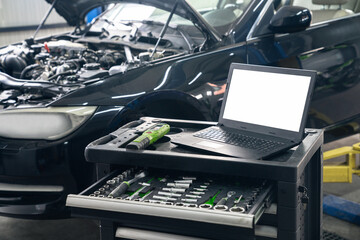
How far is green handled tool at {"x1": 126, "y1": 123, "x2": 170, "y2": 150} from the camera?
1726 mm

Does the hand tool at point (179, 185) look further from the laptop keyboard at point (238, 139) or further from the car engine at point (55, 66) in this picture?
the car engine at point (55, 66)

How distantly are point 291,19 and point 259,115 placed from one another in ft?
3.85

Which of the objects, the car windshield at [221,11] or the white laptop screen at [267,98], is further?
the car windshield at [221,11]

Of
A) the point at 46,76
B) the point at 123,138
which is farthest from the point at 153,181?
the point at 46,76

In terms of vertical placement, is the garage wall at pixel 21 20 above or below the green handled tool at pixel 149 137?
below

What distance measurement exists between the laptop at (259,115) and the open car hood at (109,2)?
1.00 metres

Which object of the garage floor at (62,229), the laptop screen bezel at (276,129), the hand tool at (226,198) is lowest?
the garage floor at (62,229)

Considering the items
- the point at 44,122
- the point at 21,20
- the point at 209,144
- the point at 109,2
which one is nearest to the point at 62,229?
the point at 44,122

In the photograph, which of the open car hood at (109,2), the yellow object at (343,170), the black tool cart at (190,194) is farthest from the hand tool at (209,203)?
the yellow object at (343,170)

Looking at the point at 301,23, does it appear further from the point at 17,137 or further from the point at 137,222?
the point at 137,222

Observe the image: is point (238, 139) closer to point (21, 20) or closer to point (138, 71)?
point (138, 71)

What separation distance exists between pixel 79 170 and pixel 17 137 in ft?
1.04

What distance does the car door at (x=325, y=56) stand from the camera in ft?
9.84

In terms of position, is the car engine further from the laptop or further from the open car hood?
the laptop
